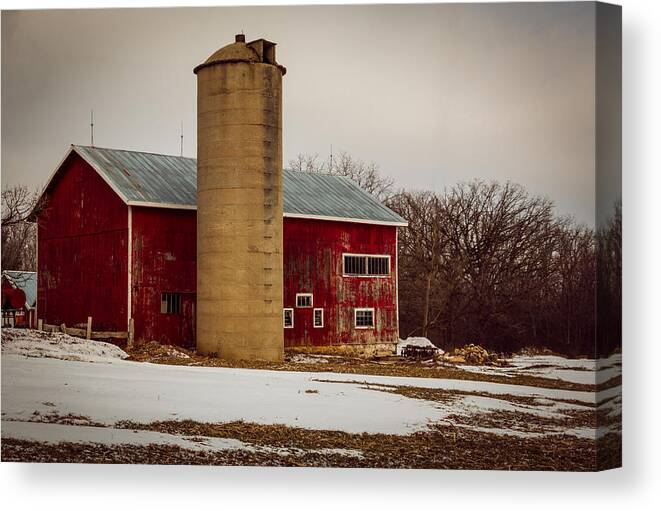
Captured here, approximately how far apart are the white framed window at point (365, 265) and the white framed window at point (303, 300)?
3.89 feet

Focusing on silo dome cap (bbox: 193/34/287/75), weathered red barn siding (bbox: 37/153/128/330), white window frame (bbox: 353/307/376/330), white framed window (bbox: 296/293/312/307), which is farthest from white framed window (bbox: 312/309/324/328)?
silo dome cap (bbox: 193/34/287/75)

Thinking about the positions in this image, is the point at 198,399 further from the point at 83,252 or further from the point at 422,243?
the point at 422,243

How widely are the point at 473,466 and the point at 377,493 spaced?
1544mm

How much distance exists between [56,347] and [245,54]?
6527 millimetres

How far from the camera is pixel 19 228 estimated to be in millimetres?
19219

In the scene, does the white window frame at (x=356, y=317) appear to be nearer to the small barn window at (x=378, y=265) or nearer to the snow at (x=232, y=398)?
the small barn window at (x=378, y=265)

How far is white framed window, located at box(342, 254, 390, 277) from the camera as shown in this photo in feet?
72.0

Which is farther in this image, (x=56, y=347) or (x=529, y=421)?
(x=56, y=347)

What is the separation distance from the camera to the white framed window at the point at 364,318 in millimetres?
21484

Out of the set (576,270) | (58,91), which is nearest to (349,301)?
(576,270)

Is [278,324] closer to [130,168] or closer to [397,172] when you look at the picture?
[397,172]

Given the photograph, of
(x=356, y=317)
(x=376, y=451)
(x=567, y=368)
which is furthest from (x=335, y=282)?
(x=567, y=368)

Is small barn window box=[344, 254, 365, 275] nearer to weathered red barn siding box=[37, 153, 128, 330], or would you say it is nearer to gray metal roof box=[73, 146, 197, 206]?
gray metal roof box=[73, 146, 197, 206]

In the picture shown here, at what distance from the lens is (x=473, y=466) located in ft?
46.9
